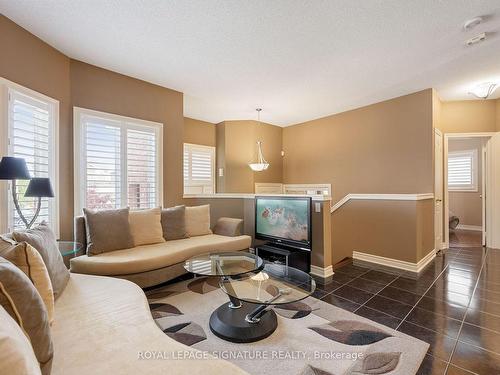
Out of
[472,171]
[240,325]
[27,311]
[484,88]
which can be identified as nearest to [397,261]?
[240,325]

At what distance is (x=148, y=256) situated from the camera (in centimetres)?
258

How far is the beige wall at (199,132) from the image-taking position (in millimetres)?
5359

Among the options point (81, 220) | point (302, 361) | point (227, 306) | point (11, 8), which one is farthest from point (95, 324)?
point (11, 8)

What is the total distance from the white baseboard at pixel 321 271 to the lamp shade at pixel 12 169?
331 centimetres

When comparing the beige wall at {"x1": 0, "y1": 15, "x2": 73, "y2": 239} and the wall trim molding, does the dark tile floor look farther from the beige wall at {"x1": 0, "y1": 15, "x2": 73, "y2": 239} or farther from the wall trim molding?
the beige wall at {"x1": 0, "y1": 15, "x2": 73, "y2": 239}

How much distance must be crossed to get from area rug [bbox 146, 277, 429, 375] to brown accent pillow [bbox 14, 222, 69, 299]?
0.88 m

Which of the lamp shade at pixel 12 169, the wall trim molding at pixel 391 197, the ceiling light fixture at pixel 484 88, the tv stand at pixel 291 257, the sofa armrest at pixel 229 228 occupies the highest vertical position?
the ceiling light fixture at pixel 484 88

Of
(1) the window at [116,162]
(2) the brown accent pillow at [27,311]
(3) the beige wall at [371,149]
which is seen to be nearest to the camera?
(2) the brown accent pillow at [27,311]

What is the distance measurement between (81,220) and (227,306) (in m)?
1.97

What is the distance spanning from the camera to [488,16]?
219 cm

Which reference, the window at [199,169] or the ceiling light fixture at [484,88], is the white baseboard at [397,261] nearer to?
the ceiling light fixture at [484,88]

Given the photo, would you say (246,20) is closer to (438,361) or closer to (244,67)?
(244,67)

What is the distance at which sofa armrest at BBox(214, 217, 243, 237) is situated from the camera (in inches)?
143

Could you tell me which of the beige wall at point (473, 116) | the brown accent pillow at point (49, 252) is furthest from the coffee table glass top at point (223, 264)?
the beige wall at point (473, 116)
